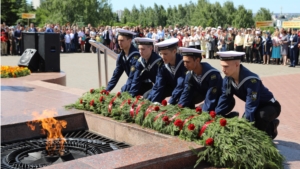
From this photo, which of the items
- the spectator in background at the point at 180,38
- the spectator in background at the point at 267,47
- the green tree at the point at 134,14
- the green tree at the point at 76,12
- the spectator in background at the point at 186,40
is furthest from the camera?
the green tree at the point at 134,14

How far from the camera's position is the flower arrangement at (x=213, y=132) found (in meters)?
4.12

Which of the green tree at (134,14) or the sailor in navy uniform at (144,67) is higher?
the green tree at (134,14)

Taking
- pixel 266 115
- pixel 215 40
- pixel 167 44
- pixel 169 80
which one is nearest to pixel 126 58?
pixel 169 80

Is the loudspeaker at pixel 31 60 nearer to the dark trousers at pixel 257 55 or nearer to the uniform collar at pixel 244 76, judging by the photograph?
the uniform collar at pixel 244 76

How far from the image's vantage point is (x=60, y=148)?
5395mm

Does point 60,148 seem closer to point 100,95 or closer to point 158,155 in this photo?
point 100,95

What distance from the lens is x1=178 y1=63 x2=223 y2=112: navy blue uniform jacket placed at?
5.15 m

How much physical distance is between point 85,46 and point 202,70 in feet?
73.3

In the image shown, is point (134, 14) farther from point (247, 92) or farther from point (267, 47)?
point (247, 92)

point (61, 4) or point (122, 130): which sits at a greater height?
point (61, 4)

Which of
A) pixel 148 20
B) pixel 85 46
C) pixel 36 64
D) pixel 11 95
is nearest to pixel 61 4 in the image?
pixel 148 20

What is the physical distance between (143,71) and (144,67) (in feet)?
0.26

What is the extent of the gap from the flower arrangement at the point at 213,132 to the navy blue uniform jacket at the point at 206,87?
19 cm

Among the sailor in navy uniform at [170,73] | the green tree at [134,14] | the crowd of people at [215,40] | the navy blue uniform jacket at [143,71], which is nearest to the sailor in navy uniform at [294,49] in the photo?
the crowd of people at [215,40]
